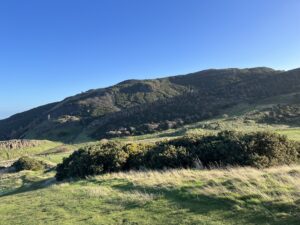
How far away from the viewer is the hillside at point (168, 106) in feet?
287

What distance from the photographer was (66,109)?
158 metres

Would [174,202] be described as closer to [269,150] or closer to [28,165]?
[269,150]

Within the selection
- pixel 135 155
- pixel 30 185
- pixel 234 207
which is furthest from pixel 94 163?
pixel 234 207

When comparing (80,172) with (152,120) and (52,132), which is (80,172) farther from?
(52,132)

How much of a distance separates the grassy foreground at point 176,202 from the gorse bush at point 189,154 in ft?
12.5

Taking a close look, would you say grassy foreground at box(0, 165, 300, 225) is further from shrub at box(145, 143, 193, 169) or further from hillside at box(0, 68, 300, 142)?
hillside at box(0, 68, 300, 142)

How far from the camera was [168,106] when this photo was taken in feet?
364

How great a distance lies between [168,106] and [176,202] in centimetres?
9817

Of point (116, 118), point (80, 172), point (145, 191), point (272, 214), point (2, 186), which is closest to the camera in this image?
point (272, 214)

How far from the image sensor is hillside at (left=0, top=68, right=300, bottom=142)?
87.4m

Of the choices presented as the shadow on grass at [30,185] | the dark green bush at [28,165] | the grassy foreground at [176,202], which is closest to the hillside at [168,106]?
the dark green bush at [28,165]

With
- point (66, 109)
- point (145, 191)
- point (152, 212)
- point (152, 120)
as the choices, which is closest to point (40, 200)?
point (145, 191)

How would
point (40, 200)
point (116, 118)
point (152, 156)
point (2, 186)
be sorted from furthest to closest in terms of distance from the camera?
point (116, 118) < point (2, 186) < point (152, 156) < point (40, 200)

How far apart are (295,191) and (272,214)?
1.69m
